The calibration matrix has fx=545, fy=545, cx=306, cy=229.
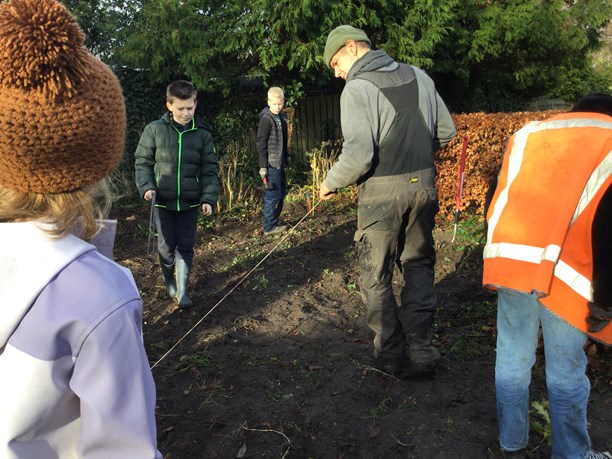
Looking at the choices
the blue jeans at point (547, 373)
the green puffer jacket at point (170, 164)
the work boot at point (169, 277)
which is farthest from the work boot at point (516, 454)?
the work boot at point (169, 277)

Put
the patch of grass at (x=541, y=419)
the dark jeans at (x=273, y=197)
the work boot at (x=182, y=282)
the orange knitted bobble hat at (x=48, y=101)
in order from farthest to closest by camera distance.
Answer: the dark jeans at (x=273, y=197)
the work boot at (x=182, y=282)
the patch of grass at (x=541, y=419)
the orange knitted bobble hat at (x=48, y=101)

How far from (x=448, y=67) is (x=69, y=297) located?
1063 centimetres

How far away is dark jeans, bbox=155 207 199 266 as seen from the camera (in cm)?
464

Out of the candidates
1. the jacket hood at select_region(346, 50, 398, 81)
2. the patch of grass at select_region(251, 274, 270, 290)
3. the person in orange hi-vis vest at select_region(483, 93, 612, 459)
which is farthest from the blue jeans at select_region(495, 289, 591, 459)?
the patch of grass at select_region(251, 274, 270, 290)

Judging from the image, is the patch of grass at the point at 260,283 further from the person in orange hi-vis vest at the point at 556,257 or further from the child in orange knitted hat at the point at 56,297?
the child in orange knitted hat at the point at 56,297

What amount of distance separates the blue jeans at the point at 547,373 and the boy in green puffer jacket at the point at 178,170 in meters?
2.65

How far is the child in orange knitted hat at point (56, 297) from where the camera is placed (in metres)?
1.10

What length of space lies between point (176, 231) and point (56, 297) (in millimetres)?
3655

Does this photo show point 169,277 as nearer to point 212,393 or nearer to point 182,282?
point 182,282

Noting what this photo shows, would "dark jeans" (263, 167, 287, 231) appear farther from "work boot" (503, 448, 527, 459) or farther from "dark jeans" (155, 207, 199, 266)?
"work boot" (503, 448, 527, 459)

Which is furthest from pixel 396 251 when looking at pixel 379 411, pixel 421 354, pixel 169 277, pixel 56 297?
pixel 56 297

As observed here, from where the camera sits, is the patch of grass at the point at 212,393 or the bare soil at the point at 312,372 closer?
the bare soil at the point at 312,372

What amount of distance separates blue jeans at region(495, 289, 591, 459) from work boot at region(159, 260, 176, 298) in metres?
3.12

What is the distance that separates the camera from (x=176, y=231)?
4.71 meters
